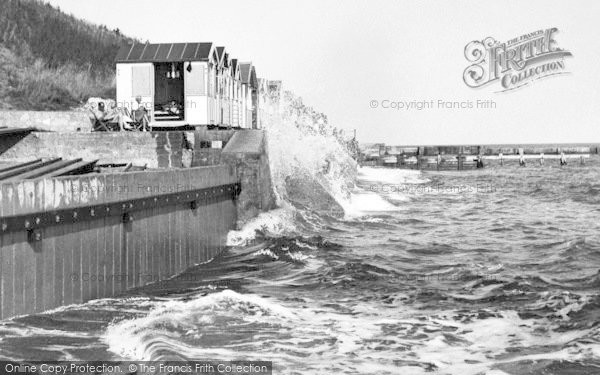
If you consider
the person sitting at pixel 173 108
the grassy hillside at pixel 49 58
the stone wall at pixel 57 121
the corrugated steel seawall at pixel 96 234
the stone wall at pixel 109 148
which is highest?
the grassy hillside at pixel 49 58

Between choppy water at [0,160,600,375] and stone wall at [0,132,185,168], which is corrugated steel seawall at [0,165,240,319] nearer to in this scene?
choppy water at [0,160,600,375]

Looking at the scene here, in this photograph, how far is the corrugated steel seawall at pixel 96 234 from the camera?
8898 millimetres

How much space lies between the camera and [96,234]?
423 inches

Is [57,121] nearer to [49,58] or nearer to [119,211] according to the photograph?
[119,211]

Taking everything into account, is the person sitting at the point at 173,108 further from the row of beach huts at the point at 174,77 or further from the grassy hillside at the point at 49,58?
the grassy hillside at the point at 49,58

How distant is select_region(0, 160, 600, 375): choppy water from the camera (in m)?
8.27

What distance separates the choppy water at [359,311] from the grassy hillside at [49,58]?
57.4ft

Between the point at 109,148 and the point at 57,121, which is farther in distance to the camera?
the point at 57,121

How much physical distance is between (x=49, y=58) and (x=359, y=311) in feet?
108

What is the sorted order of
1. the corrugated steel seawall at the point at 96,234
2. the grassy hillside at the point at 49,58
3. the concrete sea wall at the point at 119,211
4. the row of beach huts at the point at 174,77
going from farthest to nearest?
1. the grassy hillside at the point at 49,58
2. the row of beach huts at the point at 174,77
3. the concrete sea wall at the point at 119,211
4. the corrugated steel seawall at the point at 96,234

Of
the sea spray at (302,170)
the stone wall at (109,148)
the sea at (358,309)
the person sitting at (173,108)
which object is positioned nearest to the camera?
the sea at (358,309)

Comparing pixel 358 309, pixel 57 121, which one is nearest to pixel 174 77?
pixel 57 121

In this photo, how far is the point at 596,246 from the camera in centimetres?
1808

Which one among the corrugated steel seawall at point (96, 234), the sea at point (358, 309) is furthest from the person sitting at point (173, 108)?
the corrugated steel seawall at point (96, 234)
